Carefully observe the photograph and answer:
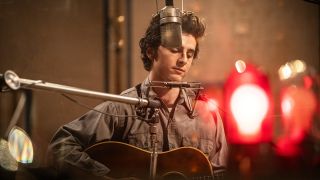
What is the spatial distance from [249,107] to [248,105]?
16mm

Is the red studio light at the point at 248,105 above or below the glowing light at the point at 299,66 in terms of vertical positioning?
below

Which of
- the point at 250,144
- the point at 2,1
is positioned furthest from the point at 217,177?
the point at 2,1

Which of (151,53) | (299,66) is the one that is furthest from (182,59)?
(299,66)

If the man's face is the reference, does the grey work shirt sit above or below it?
below

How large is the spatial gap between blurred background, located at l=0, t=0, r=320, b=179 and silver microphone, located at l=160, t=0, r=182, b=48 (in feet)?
0.35

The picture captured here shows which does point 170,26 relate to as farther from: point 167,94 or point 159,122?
point 159,122

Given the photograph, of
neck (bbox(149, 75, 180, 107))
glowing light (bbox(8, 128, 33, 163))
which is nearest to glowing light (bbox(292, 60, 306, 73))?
neck (bbox(149, 75, 180, 107))

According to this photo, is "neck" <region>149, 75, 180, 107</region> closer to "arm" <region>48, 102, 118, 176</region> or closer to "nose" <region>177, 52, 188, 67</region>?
"nose" <region>177, 52, 188, 67</region>

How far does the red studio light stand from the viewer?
2.80 m

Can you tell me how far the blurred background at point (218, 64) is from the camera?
7.43ft

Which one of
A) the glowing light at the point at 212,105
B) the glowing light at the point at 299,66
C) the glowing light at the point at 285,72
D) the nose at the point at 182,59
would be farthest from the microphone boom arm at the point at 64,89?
the glowing light at the point at 299,66

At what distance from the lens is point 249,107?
2908 millimetres

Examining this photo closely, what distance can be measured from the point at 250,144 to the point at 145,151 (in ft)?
2.75

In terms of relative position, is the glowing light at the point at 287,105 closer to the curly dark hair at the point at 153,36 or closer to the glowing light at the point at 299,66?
the glowing light at the point at 299,66
